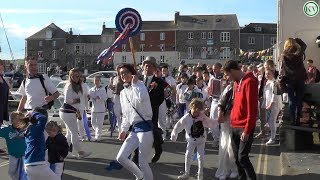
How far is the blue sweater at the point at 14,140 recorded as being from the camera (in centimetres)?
781

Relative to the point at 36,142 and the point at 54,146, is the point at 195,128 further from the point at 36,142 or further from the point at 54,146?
the point at 36,142

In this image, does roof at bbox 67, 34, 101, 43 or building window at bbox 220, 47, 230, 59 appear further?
roof at bbox 67, 34, 101, 43

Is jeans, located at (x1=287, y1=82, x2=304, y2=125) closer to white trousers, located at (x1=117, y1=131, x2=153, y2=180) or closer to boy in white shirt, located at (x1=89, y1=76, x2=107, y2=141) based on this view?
white trousers, located at (x1=117, y1=131, x2=153, y2=180)

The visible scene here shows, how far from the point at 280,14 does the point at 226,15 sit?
83035mm

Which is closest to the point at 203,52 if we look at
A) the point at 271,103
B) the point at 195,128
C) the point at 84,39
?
the point at 84,39

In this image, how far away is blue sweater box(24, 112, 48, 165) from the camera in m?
6.73

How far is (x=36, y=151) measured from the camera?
6.75 m

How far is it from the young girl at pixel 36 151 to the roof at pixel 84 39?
102 m

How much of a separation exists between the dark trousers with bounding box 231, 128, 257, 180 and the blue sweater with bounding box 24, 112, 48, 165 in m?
2.75

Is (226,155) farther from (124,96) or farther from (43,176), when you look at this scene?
(43,176)

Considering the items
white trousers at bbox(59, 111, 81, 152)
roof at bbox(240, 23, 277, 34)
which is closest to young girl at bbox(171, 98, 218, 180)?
white trousers at bbox(59, 111, 81, 152)

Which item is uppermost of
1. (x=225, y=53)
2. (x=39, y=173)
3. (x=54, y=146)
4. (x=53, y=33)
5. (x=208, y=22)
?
(x=208, y=22)

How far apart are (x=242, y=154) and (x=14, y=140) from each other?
3542 mm

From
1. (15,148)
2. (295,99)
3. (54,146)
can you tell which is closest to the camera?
(54,146)
